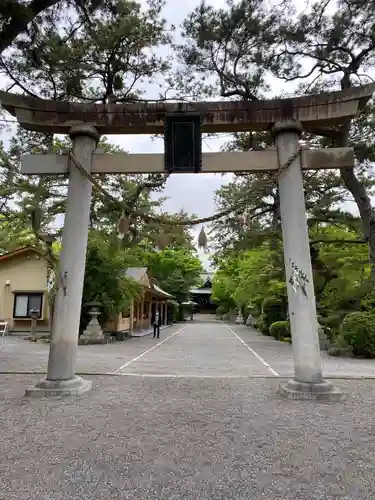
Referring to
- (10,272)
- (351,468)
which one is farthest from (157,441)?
(10,272)

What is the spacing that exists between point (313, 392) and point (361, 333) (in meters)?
7.68

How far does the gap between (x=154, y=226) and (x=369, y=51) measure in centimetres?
937

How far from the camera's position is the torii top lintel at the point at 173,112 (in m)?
7.33

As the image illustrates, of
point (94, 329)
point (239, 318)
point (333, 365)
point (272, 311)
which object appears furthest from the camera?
point (239, 318)

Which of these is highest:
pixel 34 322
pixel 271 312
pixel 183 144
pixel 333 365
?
pixel 183 144

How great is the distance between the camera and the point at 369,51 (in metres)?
11.8

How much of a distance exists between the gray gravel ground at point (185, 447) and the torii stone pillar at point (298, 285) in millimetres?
412

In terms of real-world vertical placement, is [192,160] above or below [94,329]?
above

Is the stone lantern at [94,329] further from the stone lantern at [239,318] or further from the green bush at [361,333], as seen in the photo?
the stone lantern at [239,318]

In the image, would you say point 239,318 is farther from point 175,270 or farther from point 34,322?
point 34,322

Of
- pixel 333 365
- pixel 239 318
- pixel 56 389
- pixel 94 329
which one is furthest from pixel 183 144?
pixel 239 318

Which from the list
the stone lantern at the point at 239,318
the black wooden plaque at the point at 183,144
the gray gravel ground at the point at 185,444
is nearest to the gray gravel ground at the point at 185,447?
the gray gravel ground at the point at 185,444

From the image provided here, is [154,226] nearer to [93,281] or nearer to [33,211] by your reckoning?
[33,211]

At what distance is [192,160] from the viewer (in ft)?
23.6
